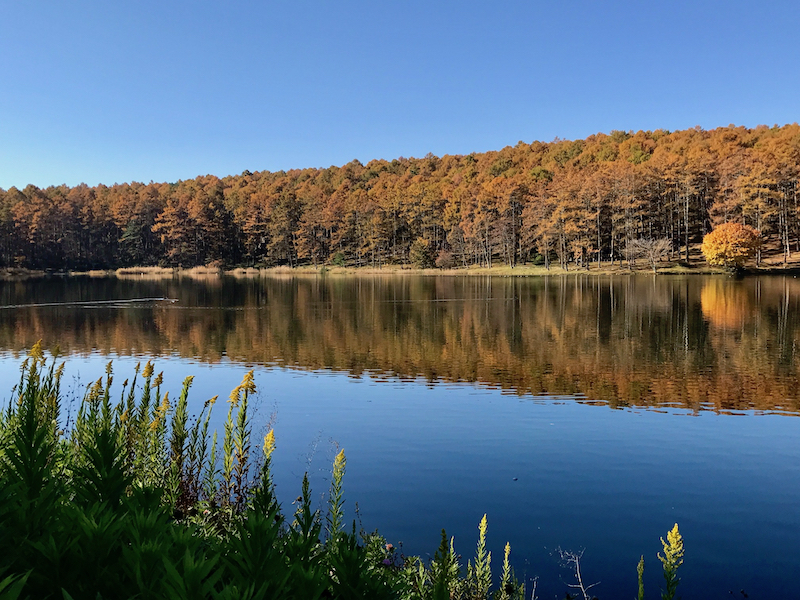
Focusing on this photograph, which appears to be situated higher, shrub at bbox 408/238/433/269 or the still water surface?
shrub at bbox 408/238/433/269

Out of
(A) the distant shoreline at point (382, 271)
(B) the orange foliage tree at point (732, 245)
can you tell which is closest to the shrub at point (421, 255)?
(A) the distant shoreline at point (382, 271)

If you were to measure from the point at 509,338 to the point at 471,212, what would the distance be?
255 feet

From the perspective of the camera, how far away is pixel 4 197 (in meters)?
118

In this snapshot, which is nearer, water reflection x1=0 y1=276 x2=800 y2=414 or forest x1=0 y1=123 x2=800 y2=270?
water reflection x1=0 y1=276 x2=800 y2=414

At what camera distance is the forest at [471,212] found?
85250 millimetres

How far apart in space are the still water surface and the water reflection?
5.9 inches

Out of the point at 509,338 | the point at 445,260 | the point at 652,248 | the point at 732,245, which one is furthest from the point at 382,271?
the point at 509,338

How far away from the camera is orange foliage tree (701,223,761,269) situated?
68562mm

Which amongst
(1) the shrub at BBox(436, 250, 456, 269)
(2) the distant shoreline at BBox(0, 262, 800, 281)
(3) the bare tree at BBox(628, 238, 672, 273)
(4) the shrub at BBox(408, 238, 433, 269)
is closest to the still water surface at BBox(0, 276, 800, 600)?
(3) the bare tree at BBox(628, 238, 672, 273)

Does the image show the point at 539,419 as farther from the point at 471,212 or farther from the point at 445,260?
the point at 471,212

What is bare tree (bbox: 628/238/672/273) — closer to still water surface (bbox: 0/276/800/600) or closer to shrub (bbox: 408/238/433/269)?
shrub (bbox: 408/238/433/269)

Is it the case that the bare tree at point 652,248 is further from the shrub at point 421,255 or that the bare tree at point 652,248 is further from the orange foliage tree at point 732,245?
the shrub at point 421,255

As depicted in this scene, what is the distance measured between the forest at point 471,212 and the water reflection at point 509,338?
43.6 m

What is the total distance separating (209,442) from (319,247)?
10478cm
